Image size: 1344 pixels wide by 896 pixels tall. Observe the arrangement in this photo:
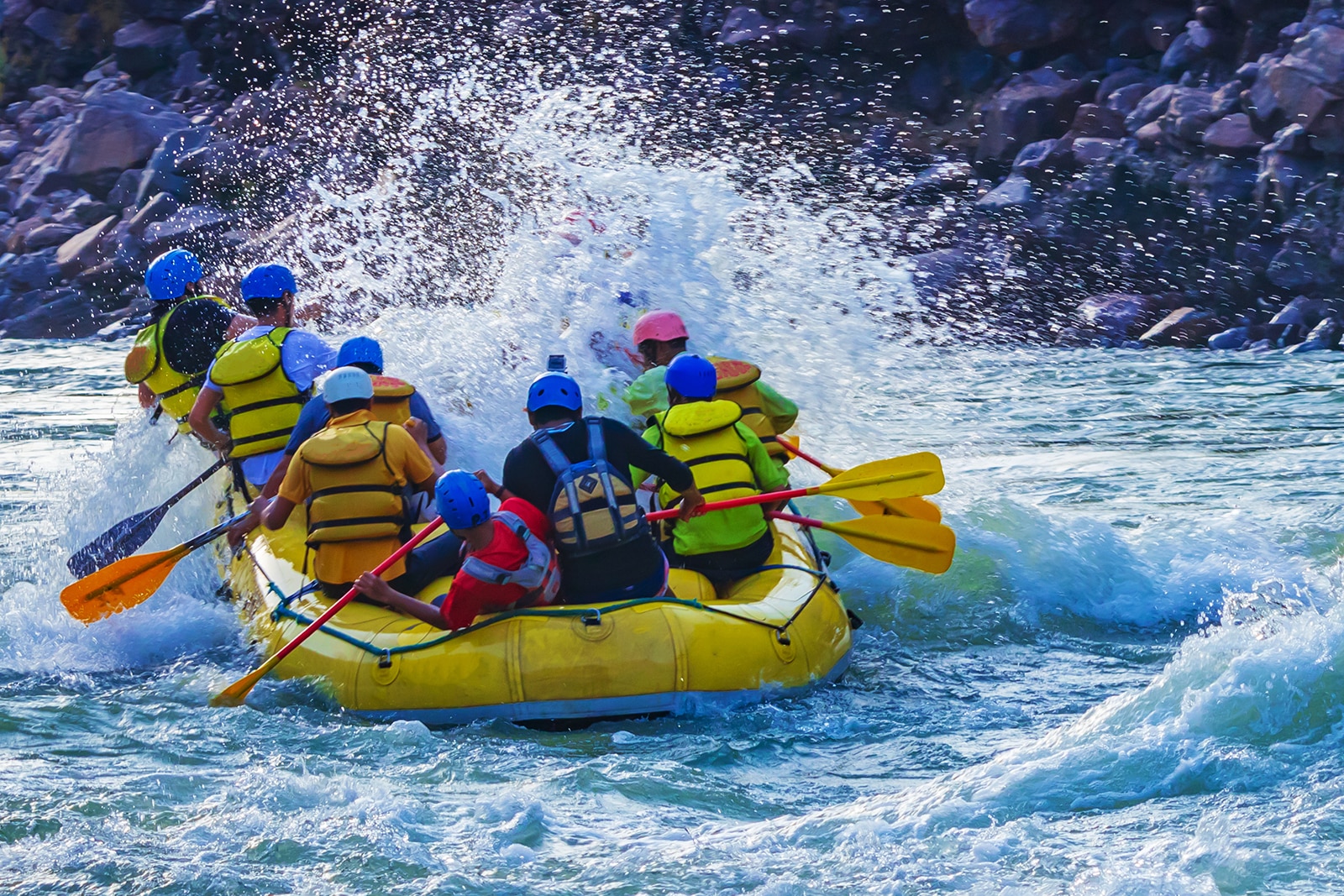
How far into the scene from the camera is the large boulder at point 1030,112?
2661cm

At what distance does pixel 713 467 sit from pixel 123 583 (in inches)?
110

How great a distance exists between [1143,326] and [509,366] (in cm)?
1346

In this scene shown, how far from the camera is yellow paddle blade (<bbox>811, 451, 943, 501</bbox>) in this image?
6578 millimetres

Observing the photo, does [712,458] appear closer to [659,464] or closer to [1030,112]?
[659,464]

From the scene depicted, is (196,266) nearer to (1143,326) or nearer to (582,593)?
(582,593)

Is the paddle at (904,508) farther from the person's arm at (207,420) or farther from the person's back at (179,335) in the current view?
the person's back at (179,335)

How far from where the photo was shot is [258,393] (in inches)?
277

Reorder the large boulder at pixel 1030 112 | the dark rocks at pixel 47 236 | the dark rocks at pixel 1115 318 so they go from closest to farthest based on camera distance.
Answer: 1. the dark rocks at pixel 1115 318
2. the large boulder at pixel 1030 112
3. the dark rocks at pixel 47 236

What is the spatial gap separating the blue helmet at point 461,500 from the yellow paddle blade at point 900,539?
6.20ft

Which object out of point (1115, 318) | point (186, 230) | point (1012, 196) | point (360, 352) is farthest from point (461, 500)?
point (186, 230)

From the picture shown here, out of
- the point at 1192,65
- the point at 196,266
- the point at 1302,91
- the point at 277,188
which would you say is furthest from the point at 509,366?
the point at 277,188

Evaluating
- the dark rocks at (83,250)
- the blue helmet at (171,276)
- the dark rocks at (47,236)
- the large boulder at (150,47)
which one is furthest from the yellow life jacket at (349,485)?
the large boulder at (150,47)

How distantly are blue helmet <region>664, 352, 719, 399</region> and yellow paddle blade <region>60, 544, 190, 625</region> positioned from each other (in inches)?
94.6

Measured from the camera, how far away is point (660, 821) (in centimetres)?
448
